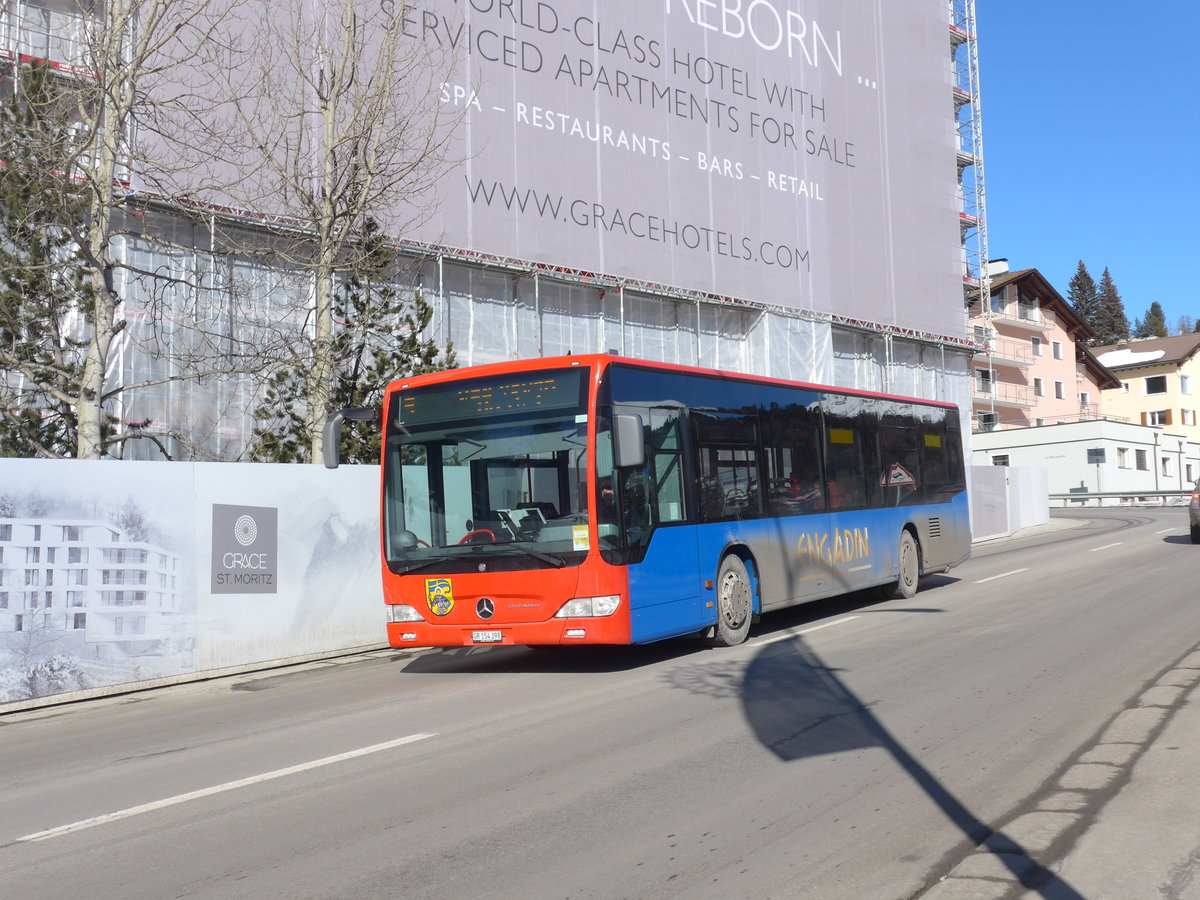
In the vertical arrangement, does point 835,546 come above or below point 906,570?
above

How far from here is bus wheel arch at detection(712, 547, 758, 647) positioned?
12.0 m

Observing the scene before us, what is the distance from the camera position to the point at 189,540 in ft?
40.0

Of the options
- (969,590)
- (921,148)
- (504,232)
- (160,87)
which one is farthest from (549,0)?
(969,590)

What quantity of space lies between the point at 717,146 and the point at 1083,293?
124397 millimetres

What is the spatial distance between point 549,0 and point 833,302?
12.4m

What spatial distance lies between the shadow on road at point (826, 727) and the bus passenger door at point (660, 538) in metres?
0.90

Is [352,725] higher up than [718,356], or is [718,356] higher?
[718,356]

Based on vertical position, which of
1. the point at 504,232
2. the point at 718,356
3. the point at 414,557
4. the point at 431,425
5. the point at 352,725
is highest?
the point at 504,232

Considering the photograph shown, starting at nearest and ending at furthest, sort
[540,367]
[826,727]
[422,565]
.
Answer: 1. [826,727]
2. [540,367]
3. [422,565]

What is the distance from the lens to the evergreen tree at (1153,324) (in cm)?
15888

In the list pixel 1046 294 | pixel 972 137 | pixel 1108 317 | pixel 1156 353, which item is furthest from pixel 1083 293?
pixel 972 137

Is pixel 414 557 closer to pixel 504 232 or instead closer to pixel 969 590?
pixel 969 590

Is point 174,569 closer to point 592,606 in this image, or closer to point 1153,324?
point 592,606

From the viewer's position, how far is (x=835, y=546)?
14594mm
